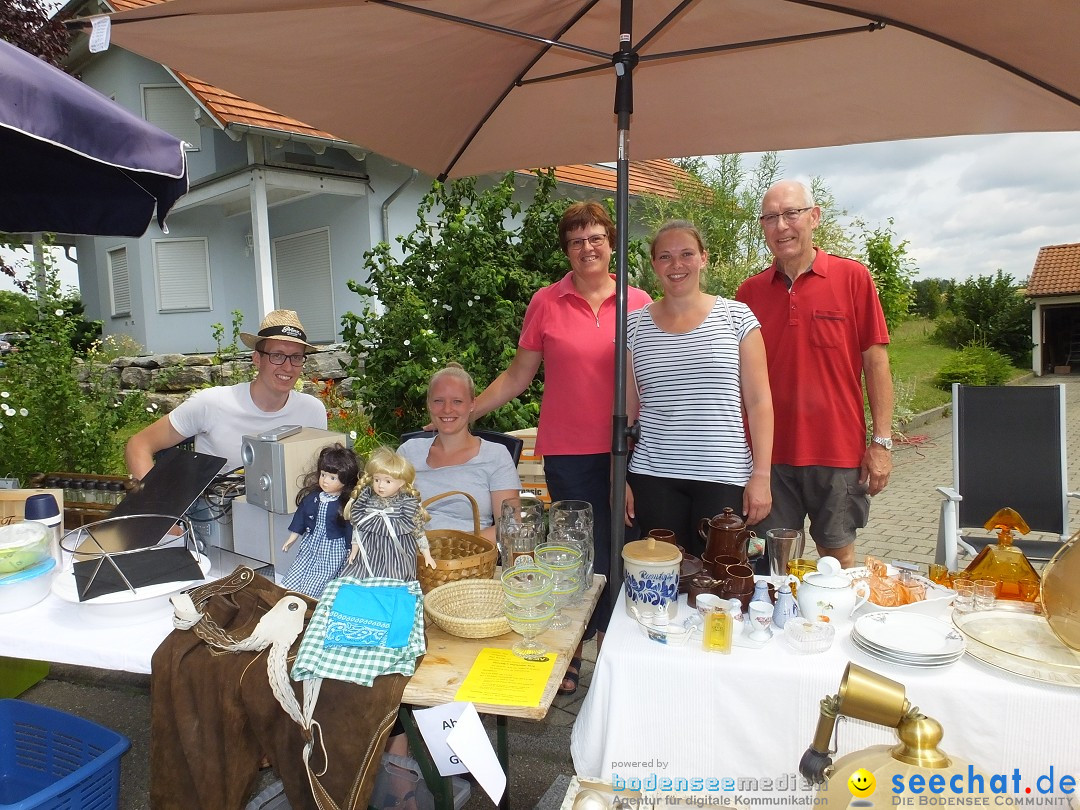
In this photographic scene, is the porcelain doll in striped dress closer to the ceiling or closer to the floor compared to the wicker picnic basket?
closer to the ceiling

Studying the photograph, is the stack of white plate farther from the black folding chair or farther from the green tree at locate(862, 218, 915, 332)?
the green tree at locate(862, 218, 915, 332)

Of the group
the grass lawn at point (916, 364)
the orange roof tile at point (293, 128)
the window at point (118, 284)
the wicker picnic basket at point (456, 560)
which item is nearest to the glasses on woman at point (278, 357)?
the wicker picnic basket at point (456, 560)

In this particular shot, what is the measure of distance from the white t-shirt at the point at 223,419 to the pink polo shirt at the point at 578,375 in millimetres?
1044

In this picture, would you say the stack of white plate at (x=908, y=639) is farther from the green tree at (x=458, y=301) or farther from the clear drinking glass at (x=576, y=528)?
the green tree at (x=458, y=301)

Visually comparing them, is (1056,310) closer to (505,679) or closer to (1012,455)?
(1012,455)

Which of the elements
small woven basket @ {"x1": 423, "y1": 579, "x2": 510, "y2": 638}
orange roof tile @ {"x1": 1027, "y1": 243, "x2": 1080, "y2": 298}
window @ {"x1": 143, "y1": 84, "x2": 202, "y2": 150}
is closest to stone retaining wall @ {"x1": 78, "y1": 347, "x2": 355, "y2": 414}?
window @ {"x1": 143, "y1": 84, "x2": 202, "y2": 150}

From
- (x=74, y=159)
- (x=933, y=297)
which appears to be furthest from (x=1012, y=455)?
(x=933, y=297)

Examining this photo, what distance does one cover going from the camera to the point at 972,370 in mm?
13625

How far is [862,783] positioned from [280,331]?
249 cm

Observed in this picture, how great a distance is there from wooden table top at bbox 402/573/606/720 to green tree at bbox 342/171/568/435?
115 inches

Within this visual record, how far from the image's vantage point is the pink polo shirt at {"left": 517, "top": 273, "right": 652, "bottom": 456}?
2.62 m

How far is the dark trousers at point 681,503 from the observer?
2.23 metres

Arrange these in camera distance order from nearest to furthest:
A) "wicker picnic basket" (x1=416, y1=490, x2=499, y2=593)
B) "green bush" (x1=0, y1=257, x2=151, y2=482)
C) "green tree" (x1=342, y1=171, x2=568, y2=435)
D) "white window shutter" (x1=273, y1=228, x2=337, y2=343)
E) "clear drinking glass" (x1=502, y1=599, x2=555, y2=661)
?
"clear drinking glass" (x1=502, y1=599, x2=555, y2=661) → "wicker picnic basket" (x1=416, y1=490, x2=499, y2=593) → "green bush" (x1=0, y1=257, x2=151, y2=482) → "green tree" (x1=342, y1=171, x2=568, y2=435) → "white window shutter" (x1=273, y1=228, x2=337, y2=343)

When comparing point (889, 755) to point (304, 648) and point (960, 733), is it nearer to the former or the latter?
point (960, 733)
